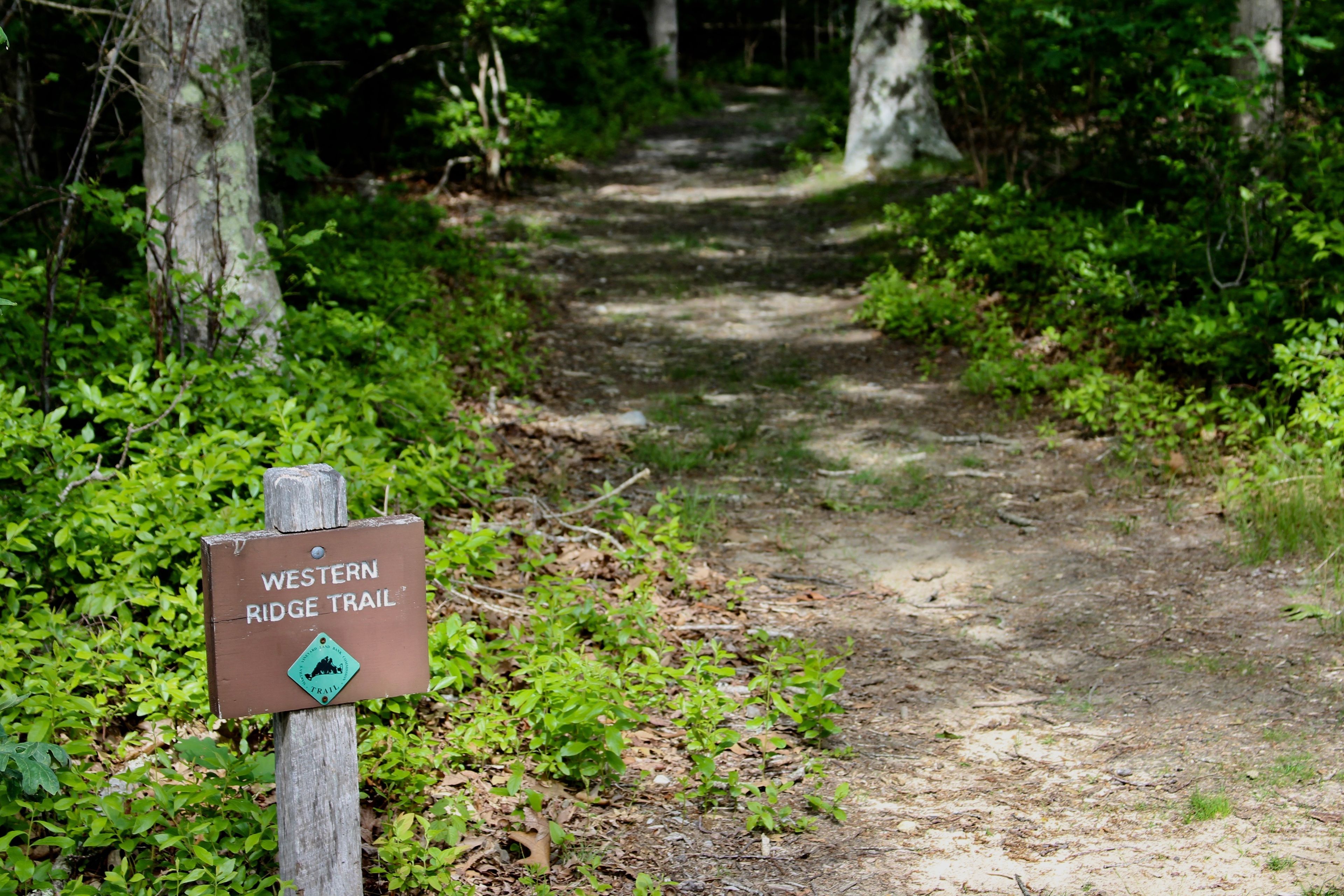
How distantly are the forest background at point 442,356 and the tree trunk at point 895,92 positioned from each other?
3.80 feet

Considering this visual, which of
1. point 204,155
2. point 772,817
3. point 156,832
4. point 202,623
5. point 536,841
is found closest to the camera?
point 156,832

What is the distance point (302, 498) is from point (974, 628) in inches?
129

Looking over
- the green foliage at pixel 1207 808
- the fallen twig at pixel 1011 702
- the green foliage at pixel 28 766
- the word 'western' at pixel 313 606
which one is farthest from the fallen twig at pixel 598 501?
the green foliage at pixel 28 766

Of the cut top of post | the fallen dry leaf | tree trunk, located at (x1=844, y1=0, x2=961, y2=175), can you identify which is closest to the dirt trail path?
the fallen dry leaf

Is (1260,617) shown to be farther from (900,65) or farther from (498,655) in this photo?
(900,65)

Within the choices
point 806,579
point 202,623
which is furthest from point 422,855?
point 806,579

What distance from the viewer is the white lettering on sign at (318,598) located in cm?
238

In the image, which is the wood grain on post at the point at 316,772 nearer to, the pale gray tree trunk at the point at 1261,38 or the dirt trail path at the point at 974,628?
the dirt trail path at the point at 974,628

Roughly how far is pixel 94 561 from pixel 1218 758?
396 cm

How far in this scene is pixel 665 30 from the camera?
28.9m

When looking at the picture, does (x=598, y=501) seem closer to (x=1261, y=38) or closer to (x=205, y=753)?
(x=205, y=753)

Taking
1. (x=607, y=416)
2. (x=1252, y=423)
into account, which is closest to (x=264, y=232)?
(x=607, y=416)

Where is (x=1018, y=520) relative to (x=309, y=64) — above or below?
below

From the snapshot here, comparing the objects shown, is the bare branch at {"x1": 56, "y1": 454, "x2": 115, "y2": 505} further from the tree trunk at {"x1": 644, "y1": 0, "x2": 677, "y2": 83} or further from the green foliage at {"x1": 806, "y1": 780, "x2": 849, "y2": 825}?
the tree trunk at {"x1": 644, "y1": 0, "x2": 677, "y2": 83}
